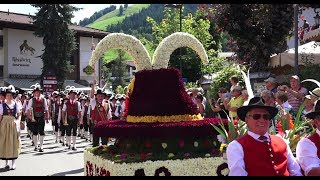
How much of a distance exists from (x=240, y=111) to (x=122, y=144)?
3.88m

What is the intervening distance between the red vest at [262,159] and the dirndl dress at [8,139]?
28.7ft

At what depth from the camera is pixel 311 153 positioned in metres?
5.15

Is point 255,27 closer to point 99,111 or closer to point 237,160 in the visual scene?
point 99,111

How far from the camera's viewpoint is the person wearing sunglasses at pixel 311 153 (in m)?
5.03

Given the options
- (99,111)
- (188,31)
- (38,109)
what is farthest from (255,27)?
(188,31)

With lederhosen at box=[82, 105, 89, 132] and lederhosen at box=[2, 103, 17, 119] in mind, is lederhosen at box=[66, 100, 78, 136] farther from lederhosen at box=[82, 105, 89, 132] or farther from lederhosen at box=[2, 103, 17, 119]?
lederhosen at box=[2, 103, 17, 119]

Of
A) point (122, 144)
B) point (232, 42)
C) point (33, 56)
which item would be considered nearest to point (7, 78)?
point (33, 56)

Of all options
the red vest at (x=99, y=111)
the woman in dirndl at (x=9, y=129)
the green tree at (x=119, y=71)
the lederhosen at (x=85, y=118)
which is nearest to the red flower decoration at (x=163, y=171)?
the woman in dirndl at (x=9, y=129)

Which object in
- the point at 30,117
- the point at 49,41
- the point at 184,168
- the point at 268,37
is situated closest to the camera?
the point at 184,168

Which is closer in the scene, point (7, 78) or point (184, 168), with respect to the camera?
point (184, 168)

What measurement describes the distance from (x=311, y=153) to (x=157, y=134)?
128 inches

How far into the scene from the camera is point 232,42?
18.8 meters

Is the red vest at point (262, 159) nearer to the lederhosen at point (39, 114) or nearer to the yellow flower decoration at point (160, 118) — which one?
the yellow flower decoration at point (160, 118)
